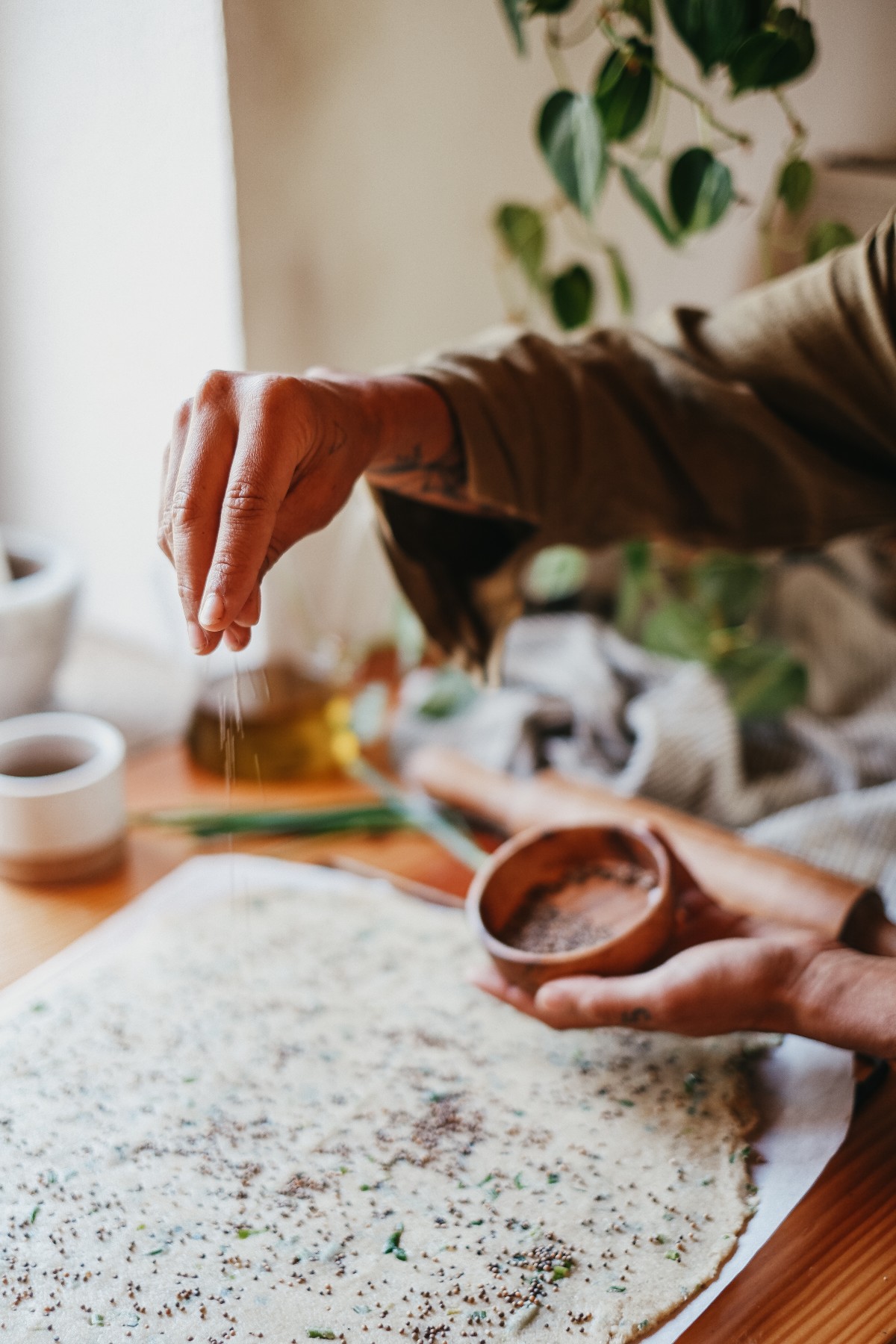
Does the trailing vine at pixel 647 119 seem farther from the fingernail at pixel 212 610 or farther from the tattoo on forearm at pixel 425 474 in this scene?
the fingernail at pixel 212 610

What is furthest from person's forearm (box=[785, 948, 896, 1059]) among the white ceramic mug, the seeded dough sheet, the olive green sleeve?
the white ceramic mug

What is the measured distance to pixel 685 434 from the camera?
0.92 meters

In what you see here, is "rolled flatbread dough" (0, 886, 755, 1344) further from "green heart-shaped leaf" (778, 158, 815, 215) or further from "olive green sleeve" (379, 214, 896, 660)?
"green heart-shaped leaf" (778, 158, 815, 215)

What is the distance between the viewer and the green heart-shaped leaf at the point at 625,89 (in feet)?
2.96

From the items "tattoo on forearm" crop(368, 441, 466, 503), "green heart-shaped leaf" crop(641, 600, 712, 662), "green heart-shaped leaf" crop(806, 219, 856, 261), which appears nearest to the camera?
"tattoo on forearm" crop(368, 441, 466, 503)

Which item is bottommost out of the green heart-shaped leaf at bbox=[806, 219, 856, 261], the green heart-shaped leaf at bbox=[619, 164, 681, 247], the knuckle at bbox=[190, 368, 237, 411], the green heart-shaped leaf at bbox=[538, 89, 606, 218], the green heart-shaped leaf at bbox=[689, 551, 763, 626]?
the green heart-shaped leaf at bbox=[689, 551, 763, 626]

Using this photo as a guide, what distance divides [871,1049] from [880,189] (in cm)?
79

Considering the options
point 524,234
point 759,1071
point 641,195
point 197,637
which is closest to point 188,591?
point 197,637

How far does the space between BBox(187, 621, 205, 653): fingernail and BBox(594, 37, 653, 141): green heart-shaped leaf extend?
1.92 ft

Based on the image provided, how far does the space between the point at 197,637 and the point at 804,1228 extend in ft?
1.52

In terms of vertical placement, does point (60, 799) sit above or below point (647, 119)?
below

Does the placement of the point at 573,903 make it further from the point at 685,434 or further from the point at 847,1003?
the point at 685,434

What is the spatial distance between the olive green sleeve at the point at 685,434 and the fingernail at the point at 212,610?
0.29 meters

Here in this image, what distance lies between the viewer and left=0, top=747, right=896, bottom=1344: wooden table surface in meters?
0.57
